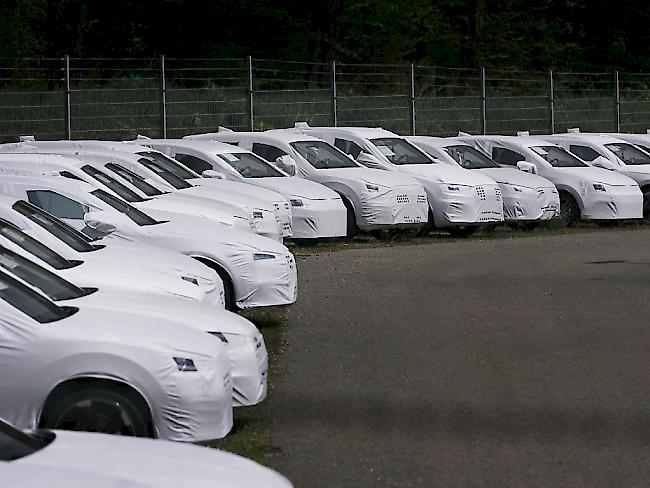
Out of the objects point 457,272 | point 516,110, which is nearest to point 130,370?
point 457,272

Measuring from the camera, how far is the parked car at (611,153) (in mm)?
28078

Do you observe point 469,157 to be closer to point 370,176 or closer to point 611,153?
point 611,153

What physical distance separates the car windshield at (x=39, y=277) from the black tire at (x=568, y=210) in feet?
57.0

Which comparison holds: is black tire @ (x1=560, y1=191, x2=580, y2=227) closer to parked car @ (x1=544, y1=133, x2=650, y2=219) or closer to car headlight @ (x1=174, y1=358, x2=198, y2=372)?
parked car @ (x1=544, y1=133, x2=650, y2=219)

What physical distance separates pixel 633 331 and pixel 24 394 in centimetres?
708

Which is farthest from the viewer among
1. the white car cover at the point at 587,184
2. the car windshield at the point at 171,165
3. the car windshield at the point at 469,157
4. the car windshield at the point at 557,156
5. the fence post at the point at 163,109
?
the fence post at the point at 163,109

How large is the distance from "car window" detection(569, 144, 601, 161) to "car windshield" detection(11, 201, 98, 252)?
18.1 m

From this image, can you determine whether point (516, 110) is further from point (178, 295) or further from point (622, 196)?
point (178, 295)

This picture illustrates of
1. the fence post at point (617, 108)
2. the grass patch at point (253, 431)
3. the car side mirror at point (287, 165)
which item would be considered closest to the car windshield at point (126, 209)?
the grass patch at point (253, 431)

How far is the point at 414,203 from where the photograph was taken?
23.6m

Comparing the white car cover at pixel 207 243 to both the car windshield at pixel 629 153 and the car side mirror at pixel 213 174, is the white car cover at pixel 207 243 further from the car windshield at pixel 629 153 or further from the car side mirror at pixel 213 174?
the car windshield at pixel 629 153

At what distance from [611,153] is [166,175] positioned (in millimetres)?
11652

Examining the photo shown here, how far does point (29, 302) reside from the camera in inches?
351

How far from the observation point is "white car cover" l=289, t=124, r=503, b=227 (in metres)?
24.1
